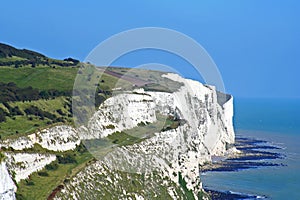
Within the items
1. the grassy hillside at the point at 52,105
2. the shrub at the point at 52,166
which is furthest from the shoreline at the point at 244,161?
the shrub at the point at 52,166

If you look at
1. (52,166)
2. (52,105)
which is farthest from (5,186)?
(52,105)

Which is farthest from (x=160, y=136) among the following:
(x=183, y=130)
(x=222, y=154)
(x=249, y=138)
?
(x=249, y=138)

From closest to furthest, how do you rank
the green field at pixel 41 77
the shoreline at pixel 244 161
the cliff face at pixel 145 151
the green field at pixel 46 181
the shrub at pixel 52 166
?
the green field at pixel 46 181
the shrub at pixel 52 166
the cliff face at pixel 145 151
the shoreline at pixel 244 161
the green field at pixel 41 77

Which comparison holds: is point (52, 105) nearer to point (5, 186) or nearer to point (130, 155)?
point (130, 155)

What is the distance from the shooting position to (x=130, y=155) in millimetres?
53562

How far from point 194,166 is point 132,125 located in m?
9.42

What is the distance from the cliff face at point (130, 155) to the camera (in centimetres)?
4225

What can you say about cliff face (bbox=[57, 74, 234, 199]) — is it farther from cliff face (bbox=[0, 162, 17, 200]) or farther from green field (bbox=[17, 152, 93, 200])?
cliff face (bbox=[0, 162, 17, 200])

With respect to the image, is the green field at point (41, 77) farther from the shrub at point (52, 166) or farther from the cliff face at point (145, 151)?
the shrub at point (52, 166)

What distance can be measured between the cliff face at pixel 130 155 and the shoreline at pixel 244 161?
9288mm

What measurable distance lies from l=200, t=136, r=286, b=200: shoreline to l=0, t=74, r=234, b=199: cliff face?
9288 mm

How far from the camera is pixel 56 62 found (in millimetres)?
102438

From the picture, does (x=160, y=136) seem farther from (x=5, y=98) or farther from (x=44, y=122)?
(x=5, y=98)

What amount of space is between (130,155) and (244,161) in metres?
58.7
